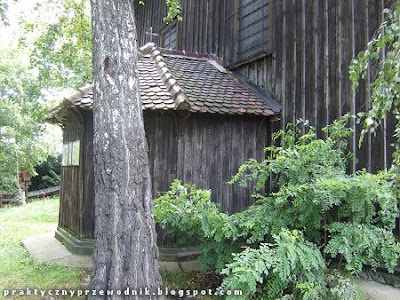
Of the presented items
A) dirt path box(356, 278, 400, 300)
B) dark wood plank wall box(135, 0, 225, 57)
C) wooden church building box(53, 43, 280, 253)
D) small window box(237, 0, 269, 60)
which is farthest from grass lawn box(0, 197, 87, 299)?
dark wood plank wall box(135, 0, 225, 57)

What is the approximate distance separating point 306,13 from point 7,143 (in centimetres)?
1569

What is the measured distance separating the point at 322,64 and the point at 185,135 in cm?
267

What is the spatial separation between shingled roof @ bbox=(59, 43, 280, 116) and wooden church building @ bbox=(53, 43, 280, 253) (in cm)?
2

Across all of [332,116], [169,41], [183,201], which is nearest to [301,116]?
[332,116]

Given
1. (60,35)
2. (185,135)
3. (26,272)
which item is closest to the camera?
(26,272)

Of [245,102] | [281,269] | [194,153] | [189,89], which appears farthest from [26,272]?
[245,102]

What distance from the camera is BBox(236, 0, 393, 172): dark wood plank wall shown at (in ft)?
17.1

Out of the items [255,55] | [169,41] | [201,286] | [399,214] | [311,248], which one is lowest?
[201,286]

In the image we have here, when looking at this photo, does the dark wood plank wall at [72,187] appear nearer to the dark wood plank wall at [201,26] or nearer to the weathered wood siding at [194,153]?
the weathered wood siding at [194,153]

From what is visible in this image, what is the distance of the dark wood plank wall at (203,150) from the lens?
636cm

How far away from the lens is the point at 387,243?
390cm

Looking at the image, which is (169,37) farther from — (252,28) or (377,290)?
(377,290)

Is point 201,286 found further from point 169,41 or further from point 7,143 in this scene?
point 7,143

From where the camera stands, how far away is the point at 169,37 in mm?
11617
